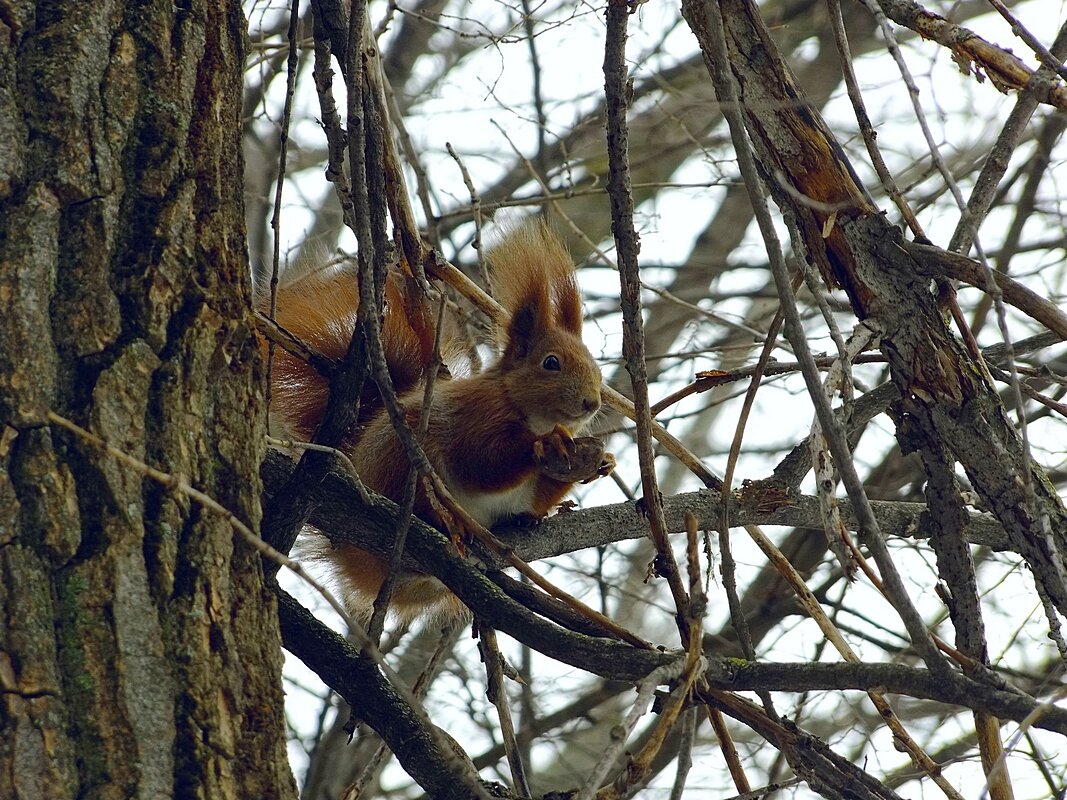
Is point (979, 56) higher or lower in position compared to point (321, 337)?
lower

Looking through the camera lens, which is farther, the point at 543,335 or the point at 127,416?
the point at 543,335

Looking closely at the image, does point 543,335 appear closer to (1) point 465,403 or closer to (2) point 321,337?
(1) point 465,403

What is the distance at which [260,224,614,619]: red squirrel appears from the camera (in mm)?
2666

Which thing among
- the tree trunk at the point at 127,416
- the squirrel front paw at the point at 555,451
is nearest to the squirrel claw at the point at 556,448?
the squirrel front paw at the point at 555,451

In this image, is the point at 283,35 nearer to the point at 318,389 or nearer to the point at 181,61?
the point at 318,389

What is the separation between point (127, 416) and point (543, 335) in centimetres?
174

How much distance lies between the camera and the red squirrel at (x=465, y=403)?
267 centimetres

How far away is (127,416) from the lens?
137 centimetres

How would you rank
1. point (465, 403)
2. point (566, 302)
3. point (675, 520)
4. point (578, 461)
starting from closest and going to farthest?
point (675, 520) → point (578, 461) → point (465, 403) → point (566, 302)

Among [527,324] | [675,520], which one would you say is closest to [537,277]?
[527,324]

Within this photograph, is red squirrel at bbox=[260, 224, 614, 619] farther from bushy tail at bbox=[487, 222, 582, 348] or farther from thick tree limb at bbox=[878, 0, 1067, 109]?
thick tree limb at bbox=[878, 0, 1067, 109]

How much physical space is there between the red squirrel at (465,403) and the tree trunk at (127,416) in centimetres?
101

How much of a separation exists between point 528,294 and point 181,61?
1.56 meters

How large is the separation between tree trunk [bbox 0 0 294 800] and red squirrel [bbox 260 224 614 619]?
1008mm
